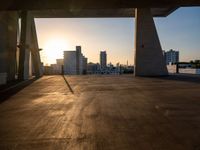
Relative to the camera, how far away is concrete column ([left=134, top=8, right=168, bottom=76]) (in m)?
27.2

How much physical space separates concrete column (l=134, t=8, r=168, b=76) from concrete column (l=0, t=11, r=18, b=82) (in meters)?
13.0

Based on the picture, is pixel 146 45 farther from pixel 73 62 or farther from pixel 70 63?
pixel 70 63

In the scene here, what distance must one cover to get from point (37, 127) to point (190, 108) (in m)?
5.60

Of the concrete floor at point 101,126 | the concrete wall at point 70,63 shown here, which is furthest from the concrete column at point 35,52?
the concrete wall at point 70,63

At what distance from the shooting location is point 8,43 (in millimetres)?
21141

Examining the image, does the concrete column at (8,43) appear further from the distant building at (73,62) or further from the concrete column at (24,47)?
the distant building at (73,62)

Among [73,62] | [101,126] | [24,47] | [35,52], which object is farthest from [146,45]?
[73,62]

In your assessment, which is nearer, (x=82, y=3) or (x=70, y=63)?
(x=82, y=3)

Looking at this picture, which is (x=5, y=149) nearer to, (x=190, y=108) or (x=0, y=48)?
(x=190, y=108)

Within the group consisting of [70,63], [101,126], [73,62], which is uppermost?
[73,62]

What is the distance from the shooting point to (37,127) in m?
6.52

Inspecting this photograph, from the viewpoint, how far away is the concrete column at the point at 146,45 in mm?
27172

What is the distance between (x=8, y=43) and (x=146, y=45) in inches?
568

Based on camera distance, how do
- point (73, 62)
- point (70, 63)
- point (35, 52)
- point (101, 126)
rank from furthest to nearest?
point (70, 63) → point (73, 62) → point (35, 52) → point (101, 126)
